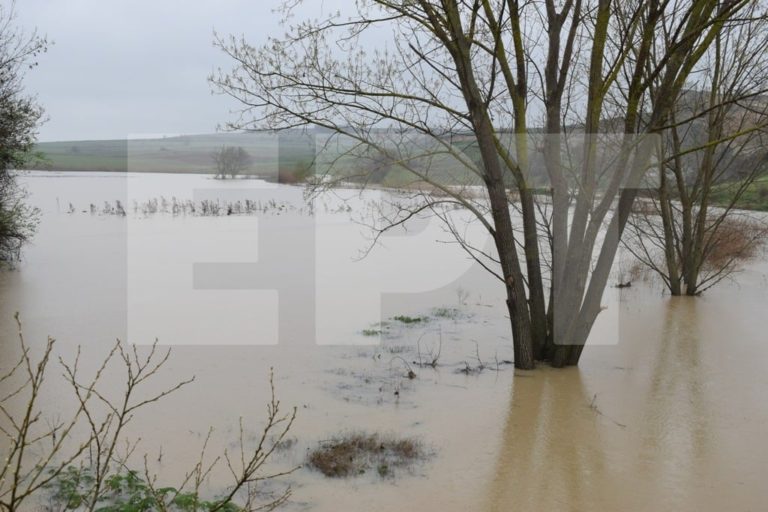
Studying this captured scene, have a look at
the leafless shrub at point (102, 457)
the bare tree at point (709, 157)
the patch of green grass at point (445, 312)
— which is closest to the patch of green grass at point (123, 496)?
the leafless shrub at point (102, 457)

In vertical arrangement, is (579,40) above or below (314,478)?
above

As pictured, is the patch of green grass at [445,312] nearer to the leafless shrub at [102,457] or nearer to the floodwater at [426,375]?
Result: the floodwater at [426,375]

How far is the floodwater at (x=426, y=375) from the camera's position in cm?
356

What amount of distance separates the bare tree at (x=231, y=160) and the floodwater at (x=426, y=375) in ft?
31.0

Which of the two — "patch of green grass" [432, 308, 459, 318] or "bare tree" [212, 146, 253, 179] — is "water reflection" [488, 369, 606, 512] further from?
"bare tree" [212, 146, 253, 179]

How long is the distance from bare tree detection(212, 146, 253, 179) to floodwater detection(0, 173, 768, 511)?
9.44 m

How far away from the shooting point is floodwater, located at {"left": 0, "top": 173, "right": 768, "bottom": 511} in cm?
356

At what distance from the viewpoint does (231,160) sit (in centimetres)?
2145

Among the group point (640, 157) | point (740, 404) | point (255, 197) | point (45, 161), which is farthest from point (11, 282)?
point (255, 197)

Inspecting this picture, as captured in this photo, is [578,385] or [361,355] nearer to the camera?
[578,385]

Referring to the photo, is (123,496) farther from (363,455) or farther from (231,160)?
(231,160)

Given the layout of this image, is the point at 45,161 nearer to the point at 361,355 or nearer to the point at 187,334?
the point at 187,334

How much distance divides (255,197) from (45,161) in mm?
10737

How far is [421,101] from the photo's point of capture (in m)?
5.52
